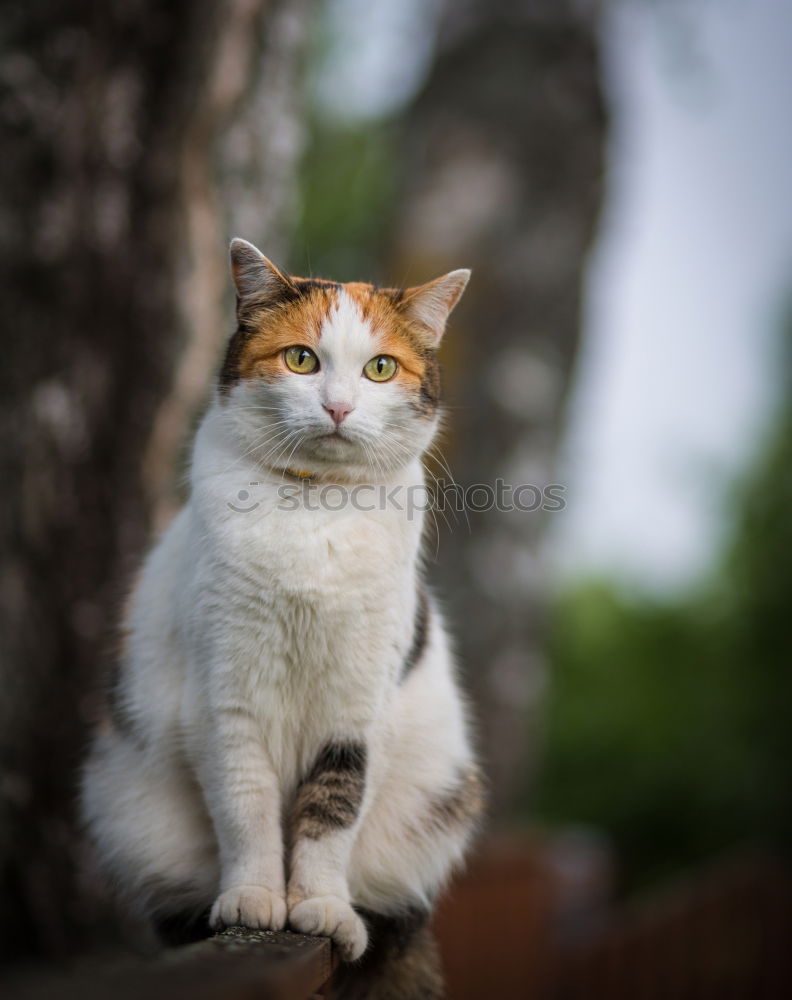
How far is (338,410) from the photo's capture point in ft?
5.07

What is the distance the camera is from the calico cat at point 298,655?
1.55 meters

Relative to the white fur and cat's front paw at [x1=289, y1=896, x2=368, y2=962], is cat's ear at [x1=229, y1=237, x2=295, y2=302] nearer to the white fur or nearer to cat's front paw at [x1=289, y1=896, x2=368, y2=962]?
the white fur

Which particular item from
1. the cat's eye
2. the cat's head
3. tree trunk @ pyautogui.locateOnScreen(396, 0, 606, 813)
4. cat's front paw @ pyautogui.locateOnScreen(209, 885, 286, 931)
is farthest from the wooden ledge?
tree trunk @ pyautogui.locateOnScreen(396, 0, 606, 813)

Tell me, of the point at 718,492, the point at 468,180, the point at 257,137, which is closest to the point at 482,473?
the point at 468,180

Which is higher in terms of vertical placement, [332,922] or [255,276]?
[255,276]

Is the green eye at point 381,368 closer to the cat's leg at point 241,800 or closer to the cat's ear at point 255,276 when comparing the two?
the cat's ear at point 255,276

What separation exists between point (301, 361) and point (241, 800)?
84 centimetres

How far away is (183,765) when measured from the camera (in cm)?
173

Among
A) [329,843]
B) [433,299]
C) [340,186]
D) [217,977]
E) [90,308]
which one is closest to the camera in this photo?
[217,977]

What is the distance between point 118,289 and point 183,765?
5.62 feet

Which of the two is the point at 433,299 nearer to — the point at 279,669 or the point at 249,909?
the point at 279,669

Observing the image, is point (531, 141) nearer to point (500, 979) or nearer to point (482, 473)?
point (482, 473)

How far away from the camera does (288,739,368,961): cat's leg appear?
1.48 metres

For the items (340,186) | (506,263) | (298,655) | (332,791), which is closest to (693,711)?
(506,263)
